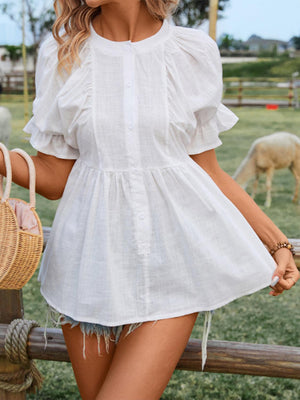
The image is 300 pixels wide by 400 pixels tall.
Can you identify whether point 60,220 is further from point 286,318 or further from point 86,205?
point 286,318

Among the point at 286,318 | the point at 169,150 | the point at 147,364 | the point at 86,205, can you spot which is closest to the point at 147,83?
the point at 169,150

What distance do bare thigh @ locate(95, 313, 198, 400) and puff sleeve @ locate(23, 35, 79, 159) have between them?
437 mm

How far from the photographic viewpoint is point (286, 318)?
3504 mm

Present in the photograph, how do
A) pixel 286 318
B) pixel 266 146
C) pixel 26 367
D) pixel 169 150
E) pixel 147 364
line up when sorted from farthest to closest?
pixel 266 146, pixel 286 318, pixel 26 367, pixel 169 150, pixel 147 364

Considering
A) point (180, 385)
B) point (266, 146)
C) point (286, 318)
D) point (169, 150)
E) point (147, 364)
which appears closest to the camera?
point (147, 364)

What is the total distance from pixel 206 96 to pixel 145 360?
1.96 ft

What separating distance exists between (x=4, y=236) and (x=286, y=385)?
2.11 metres

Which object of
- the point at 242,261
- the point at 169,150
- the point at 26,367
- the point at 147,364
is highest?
the point at 169,150

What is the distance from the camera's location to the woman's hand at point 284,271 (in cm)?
124

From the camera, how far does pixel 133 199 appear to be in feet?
3.76

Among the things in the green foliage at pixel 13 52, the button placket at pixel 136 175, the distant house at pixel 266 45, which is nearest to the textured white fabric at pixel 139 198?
the button placket at pixel 136 175

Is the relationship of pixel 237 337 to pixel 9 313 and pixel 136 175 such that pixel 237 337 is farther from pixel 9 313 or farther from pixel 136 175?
pixel 136 175

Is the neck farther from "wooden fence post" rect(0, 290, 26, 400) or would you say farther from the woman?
"wooden fence post" rect(0, 290, 26, 400)

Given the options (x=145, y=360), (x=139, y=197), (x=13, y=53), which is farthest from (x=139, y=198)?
(x=13, y=53)
